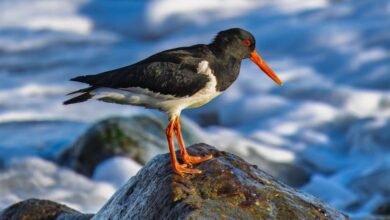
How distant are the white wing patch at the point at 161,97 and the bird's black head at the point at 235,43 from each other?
30cm

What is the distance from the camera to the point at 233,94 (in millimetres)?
13883

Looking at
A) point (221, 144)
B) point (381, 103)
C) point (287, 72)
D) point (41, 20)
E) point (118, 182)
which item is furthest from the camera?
point (41, 20)

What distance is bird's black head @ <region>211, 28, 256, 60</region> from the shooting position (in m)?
5.99

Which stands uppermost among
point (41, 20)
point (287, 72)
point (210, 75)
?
point (41, 20)

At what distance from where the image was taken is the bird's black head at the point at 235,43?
5.99 m

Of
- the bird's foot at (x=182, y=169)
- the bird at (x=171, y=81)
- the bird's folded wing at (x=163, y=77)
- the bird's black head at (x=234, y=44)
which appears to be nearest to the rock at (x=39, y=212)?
the bird at (x=171, y=81)

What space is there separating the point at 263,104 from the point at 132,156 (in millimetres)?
4198

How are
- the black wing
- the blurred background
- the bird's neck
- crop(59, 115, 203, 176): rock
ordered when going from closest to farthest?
the black wing
the bird's neck
crop(59, 115, 203, 176): rock
the blurred background

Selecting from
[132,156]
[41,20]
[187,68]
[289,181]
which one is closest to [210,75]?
[187,68]

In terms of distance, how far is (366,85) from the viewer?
13727 millimetres

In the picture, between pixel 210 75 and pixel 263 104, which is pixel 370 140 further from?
pixel 210 75

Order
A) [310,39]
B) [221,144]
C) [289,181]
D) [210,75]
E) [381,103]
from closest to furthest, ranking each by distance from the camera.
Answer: [210,75] → [289,181] → [221,144] → [381,103] → [310,39]

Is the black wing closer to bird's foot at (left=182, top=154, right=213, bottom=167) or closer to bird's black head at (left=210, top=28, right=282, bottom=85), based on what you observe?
bird's black head at (left=210, top=28, right=282, bottom=85)

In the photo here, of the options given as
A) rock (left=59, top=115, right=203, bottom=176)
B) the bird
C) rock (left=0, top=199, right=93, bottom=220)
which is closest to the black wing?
the bird
